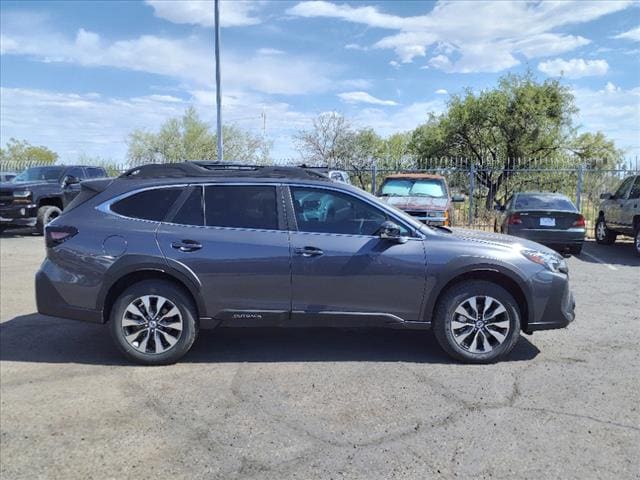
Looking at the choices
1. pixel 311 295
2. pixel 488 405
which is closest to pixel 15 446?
pixel 311 295

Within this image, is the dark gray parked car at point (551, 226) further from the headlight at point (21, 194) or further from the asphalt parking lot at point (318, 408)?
the headlight at point (21, 194)

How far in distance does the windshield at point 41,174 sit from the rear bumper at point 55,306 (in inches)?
483

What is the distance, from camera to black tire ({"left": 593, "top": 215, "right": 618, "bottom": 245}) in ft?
46.4

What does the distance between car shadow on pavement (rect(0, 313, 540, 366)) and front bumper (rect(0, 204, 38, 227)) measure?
368 inches

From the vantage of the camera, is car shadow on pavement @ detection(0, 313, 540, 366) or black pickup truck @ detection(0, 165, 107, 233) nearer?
car shadow on pavement @ detection(0, 313, 540, 366)

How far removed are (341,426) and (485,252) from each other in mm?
2154

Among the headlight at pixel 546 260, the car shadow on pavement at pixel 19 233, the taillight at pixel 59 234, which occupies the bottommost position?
the car shadow on pavement at pixel 19 233

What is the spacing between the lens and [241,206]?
515cm

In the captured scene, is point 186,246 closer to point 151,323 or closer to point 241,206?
point 241,206

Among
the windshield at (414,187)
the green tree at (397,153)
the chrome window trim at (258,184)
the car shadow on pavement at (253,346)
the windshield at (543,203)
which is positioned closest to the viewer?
the chrome window trim at (258,184)

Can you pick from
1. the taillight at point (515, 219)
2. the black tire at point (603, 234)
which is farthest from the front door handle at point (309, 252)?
the black tire at point (603, 234)

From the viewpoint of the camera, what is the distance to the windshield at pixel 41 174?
1625 centimetres

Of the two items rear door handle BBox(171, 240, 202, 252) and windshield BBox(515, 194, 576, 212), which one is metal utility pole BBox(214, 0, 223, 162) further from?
rear door handle BBox(171, 240, 202, 252)

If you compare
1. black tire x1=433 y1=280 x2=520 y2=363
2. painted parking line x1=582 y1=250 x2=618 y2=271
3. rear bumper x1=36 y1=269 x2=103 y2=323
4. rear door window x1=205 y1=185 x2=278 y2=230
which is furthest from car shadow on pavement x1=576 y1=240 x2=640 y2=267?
rear bumper x1=36 y1=269 x2=103 y2=323
